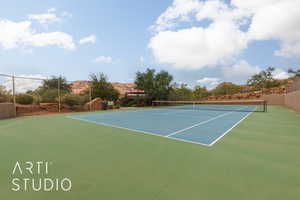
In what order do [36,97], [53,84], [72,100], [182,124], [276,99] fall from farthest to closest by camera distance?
[276,99] → [53,84] → [72,100] → [36,97] → [182,124]

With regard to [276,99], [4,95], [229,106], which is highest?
[4,95]

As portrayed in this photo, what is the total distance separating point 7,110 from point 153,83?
1622cm

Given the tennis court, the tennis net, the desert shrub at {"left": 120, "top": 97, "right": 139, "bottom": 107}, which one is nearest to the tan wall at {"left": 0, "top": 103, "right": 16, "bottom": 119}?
the tennis court

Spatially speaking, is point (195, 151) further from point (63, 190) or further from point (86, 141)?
point (86, 141)

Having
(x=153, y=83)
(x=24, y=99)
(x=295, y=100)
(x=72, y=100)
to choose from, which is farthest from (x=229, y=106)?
(x=24, y=99)

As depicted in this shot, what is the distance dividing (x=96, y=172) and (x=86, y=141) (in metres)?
1.72

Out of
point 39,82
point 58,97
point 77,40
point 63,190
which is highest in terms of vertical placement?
point 77,40

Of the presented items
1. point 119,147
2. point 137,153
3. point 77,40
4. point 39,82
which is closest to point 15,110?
point 39,82

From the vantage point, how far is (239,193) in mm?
1515

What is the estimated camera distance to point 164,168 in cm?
208

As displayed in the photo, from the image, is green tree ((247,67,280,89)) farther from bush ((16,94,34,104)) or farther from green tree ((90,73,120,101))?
bush ((16,94,34,104))

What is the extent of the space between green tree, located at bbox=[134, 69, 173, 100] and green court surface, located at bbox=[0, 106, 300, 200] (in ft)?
59.6

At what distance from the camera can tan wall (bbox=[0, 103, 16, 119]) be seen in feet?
27.3

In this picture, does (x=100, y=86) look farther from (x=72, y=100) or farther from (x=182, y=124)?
(x=182, y=124)
